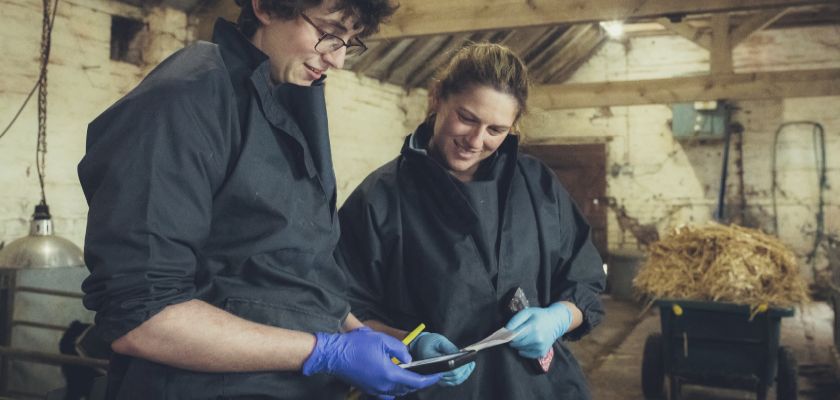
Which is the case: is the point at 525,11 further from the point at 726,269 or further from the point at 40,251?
the point at 40,251

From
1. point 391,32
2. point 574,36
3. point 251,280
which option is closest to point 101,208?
point 251,280

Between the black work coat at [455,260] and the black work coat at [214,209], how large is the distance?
1.40 ft

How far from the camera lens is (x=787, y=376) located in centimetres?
426

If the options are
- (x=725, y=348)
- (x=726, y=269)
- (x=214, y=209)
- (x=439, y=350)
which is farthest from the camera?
(x=725, y=348)

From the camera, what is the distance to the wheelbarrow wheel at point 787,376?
424 centimetres

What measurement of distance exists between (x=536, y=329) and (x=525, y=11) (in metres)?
3.37

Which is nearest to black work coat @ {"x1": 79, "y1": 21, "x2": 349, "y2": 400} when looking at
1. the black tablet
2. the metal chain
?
the black tablet

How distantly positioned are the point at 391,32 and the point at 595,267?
11.4ft

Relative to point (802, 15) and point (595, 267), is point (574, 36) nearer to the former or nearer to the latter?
point (802, 15)

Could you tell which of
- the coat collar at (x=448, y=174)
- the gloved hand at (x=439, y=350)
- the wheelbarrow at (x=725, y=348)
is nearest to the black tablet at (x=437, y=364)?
the gloved hand at (x=439, y=350)

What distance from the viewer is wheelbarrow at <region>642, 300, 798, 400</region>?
4.11 m

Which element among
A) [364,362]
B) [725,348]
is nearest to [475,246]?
[364,362]

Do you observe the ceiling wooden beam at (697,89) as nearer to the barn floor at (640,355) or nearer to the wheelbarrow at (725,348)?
the barn floor at (640,355)

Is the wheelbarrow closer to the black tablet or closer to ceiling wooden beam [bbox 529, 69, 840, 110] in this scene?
the black tablet
